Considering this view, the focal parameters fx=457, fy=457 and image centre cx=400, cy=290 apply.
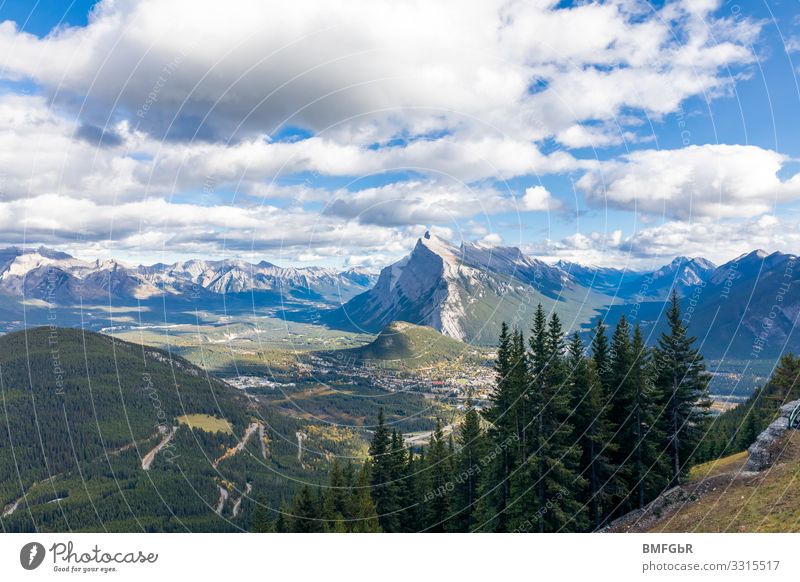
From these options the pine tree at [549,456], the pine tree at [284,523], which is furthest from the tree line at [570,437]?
the pine tree at [284,523]

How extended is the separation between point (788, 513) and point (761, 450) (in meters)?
10.6

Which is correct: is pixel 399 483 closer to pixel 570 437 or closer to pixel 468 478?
pixel 468 478

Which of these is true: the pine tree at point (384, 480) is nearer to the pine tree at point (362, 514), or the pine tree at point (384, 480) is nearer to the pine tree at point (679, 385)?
the pine tree at point (362, 514)

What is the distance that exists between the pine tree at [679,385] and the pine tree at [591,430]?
532 cm

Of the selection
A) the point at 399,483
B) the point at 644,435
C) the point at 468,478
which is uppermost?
the point at 644,435

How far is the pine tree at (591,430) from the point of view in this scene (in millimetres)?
30739

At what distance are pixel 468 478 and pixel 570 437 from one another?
13267mm

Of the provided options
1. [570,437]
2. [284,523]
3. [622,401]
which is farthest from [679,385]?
[284,523]

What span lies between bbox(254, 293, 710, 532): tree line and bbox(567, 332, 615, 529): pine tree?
88 millimetres

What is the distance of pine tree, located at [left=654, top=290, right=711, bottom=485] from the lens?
33.5 metres

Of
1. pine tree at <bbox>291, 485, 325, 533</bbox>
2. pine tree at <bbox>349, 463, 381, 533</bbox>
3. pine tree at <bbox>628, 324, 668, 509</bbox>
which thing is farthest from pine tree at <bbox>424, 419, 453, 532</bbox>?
pine tree at <bbox>628, 324, 668, 509</bbox>

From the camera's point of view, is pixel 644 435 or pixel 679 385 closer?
pixel 644 435

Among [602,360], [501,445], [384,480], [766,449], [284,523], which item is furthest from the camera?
[384,480]

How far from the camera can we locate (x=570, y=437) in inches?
1213
